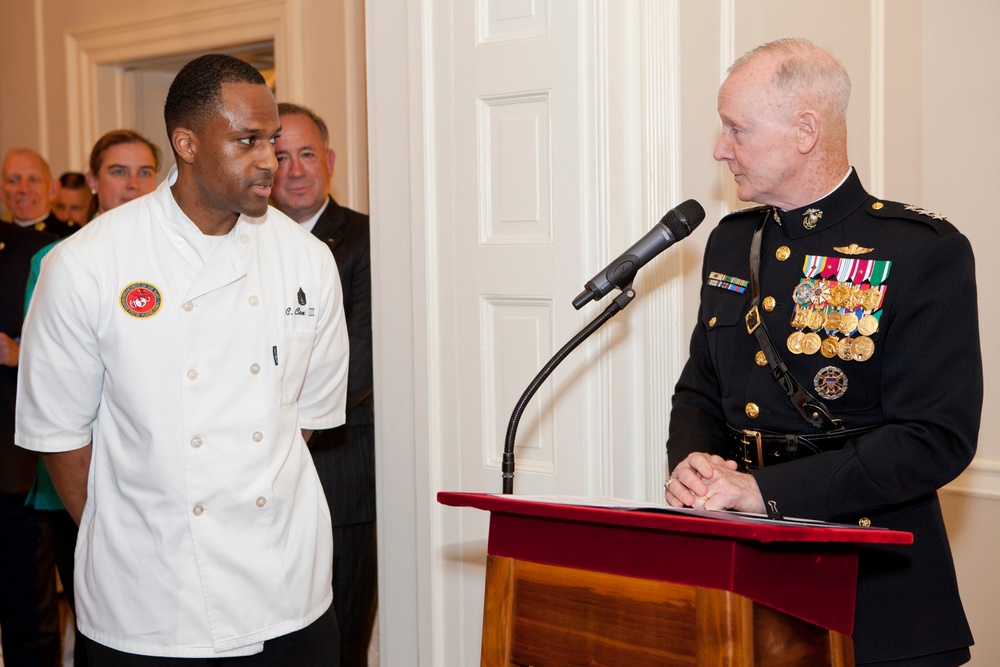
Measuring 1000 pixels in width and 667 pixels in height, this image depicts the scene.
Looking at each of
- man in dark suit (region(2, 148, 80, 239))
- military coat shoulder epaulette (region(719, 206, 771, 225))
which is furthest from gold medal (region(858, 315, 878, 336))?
man in dark suit (region(2, 148, 80, 239))

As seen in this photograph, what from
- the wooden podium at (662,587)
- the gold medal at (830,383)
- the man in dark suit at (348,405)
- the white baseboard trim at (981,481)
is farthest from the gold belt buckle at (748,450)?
the white baseboard trim at (981,481)

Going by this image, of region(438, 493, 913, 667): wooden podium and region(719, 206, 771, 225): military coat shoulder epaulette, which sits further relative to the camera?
region(719, 206, 771, 225): military coat shoulder epaulette

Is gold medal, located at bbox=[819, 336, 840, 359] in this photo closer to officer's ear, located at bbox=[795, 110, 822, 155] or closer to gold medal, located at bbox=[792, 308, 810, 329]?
gold medal, located at bbox=[792, 308, 810, 329]

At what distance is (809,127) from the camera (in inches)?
73.2

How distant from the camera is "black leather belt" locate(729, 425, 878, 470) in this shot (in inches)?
70.6

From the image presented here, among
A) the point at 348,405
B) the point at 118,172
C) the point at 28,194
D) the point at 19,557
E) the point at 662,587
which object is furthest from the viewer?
the point at 28,194

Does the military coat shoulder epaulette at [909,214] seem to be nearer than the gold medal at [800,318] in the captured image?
Yes

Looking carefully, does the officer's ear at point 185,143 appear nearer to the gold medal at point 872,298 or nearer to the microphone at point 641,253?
the microphone at point 641,253

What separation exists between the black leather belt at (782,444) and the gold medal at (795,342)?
0.15 metres

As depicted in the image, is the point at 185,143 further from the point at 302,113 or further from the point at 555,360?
the point at 302,113

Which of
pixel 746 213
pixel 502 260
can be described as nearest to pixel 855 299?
pixel 746 213

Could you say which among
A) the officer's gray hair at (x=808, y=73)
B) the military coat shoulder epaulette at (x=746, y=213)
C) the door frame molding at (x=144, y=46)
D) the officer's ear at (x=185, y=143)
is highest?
the door frame molding at (x=144, y=46)

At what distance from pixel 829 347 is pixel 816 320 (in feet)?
0.19

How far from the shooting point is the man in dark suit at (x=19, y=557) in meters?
3.46
